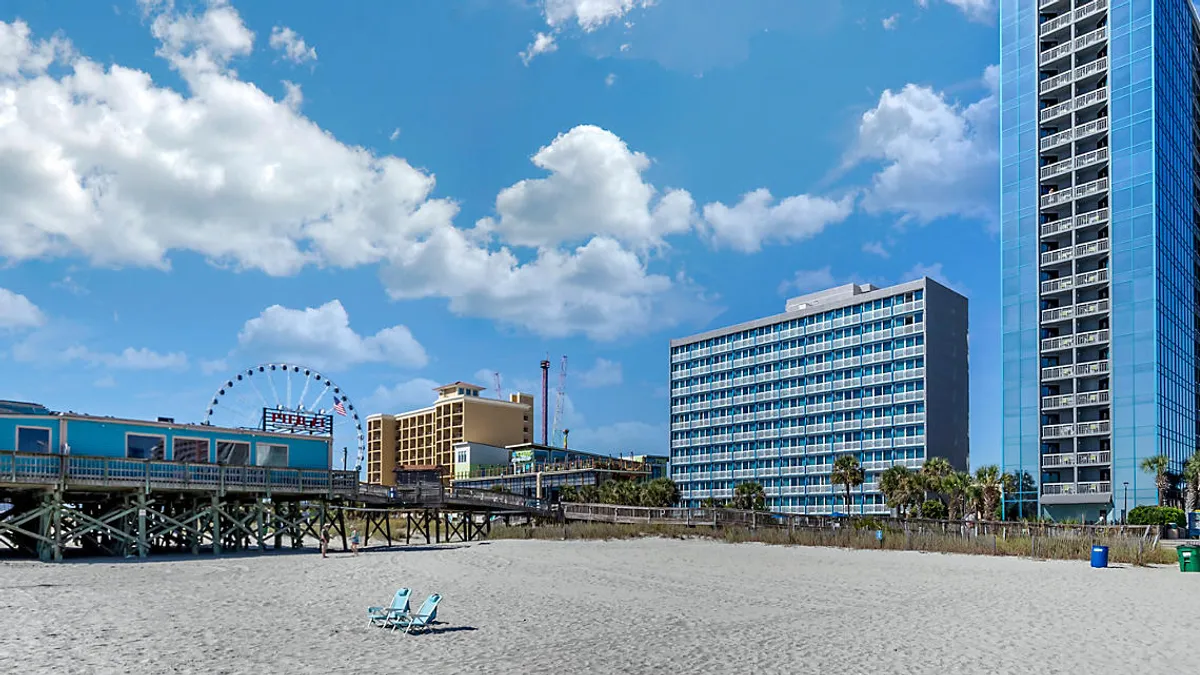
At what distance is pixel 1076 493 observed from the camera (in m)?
74.4

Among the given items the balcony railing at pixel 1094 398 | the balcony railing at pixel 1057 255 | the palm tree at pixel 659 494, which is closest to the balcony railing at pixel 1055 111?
the balcony railing at pixel 1057 255

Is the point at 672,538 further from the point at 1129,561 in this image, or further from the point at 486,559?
the point at 1129,561

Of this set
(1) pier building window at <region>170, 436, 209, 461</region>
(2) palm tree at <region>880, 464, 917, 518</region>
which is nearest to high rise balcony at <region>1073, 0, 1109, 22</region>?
(2) palm tree at <region>880, 464, 917, 518</region>

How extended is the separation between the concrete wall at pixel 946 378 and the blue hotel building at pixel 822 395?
0.40 feet

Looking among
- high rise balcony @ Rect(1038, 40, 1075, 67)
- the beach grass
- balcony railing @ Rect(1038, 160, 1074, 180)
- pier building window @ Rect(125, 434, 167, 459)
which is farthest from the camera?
high rise balcony @ Rect(1038, 40, 1075, 67)

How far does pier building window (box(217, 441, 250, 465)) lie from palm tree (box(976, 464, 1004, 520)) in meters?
52.1

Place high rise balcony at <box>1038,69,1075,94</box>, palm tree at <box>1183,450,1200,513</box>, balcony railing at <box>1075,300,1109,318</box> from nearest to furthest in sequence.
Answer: palm tree at <box>1183,450,1200,513</box>, balcony railing at <box>1075,300,1109,318</box>, high rise balcony at <box>1038,69,1075,94</box>

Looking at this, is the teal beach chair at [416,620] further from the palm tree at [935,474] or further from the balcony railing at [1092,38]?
the balcony railing at [1092,38]

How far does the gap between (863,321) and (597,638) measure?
9474cm

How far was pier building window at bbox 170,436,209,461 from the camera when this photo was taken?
39812 mm

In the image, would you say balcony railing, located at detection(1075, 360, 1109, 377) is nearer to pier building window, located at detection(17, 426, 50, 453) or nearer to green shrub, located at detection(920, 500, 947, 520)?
green shrub, located at detection(920, 500, 947, 520)

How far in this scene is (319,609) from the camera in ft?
69.7

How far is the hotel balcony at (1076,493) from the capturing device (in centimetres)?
7288

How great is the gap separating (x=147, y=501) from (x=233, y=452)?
385cm
